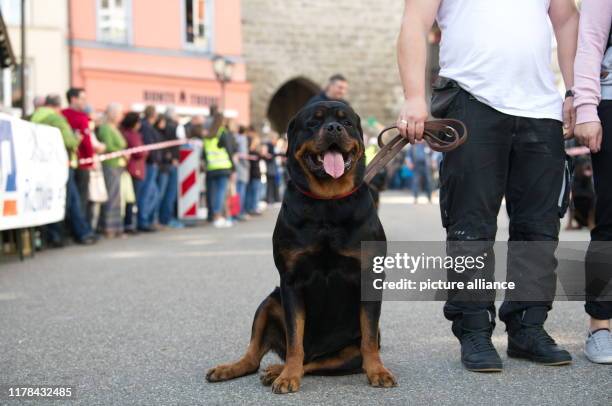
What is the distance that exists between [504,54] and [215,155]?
10.3m

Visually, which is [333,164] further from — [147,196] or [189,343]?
[147,196]

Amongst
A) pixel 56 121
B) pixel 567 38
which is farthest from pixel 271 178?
pixel 567 38

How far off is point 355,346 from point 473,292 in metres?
0.66

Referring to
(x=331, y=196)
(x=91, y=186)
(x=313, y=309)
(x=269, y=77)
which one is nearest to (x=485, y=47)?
(x=331, y=196)

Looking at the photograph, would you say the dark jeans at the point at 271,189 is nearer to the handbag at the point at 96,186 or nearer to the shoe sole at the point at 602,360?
the handbag at the point at 96,186

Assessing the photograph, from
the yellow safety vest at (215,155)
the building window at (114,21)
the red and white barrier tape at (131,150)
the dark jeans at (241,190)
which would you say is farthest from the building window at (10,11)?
the yellow safety vest at (215,155)

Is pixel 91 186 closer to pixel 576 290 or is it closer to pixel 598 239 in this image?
pixel 576 290

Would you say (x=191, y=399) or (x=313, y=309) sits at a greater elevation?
(x=313, y=309)

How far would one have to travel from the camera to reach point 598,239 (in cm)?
432

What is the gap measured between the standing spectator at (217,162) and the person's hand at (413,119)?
10240mm

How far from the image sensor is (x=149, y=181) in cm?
1324

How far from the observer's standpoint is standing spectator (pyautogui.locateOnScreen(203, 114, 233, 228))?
14.1 metres

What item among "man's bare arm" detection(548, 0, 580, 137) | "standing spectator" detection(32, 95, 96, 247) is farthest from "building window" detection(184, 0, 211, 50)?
"man's bare arm" detection(548, 0, 580, 137)

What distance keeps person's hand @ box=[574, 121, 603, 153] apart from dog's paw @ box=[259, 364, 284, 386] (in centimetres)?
176
